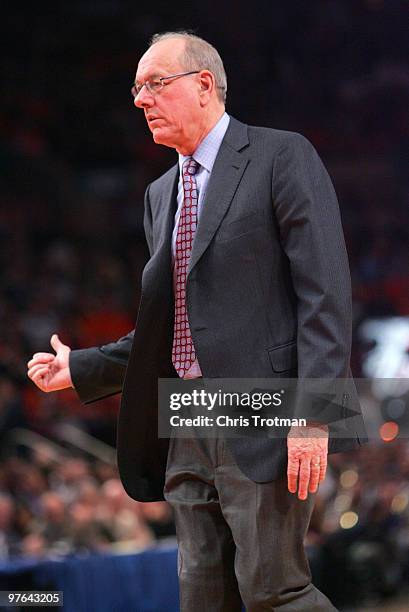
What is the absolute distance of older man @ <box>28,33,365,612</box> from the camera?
214cm

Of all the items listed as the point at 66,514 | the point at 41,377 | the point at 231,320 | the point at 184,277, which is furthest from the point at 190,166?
the point at 66,514

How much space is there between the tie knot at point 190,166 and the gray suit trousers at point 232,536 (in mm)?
595

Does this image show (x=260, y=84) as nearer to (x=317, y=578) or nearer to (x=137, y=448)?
(x=317, y=578)

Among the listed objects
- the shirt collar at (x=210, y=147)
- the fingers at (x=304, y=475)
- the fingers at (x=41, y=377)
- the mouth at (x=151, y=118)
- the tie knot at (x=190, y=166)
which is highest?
the mouth at (x=151, y=118)

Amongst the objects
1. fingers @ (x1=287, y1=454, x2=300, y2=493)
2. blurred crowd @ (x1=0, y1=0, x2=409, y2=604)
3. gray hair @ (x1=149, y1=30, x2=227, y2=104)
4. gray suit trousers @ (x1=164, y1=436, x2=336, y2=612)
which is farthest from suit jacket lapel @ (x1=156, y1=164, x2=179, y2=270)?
blurred crowd @ (x1=0, y1=0, x2=409, y2=604)

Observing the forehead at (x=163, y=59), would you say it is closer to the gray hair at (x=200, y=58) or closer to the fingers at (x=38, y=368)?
the gray hair at (x=200, y=58)

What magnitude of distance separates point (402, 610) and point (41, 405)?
306 centimetres

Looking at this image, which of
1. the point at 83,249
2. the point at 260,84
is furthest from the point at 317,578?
the point at 83,249

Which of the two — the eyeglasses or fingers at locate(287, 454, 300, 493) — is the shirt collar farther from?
fingers at locate(287, 454, 300, 493)

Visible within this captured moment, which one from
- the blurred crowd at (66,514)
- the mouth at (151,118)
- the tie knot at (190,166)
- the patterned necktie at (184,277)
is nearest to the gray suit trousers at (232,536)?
the patterned necktie at (184,277)

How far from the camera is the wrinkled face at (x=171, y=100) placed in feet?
7.61

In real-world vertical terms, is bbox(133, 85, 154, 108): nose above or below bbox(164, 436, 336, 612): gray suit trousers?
above

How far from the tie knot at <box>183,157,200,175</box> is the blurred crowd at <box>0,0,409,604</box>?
2.94 metres

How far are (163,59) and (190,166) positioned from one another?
0.79ft
